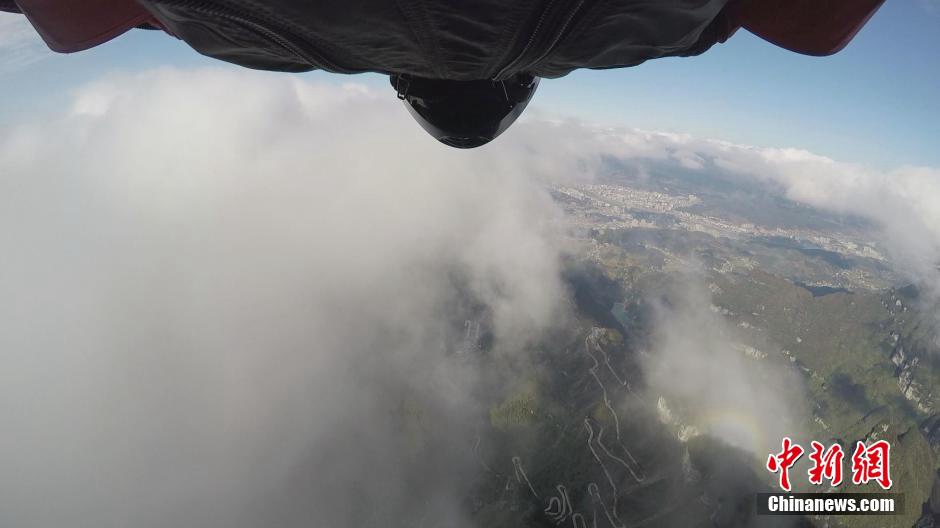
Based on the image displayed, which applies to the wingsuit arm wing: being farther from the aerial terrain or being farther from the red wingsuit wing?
the aerial terrain

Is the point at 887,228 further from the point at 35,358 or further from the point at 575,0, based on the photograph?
the point at 35,358

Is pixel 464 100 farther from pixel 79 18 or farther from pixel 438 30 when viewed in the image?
pixel 79 18

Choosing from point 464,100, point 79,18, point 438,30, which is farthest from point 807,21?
point 79,18

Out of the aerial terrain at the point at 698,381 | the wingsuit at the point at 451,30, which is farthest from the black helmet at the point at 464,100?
the aerial terrain at the point at 698,381

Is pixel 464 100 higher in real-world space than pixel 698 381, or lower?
higher

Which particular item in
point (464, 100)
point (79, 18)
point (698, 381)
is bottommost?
point (698, 381)

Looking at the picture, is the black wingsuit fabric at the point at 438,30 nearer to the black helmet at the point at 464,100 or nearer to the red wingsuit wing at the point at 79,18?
the black helmet at the point at 464,100

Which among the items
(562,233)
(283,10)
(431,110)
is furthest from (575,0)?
(562,233)
